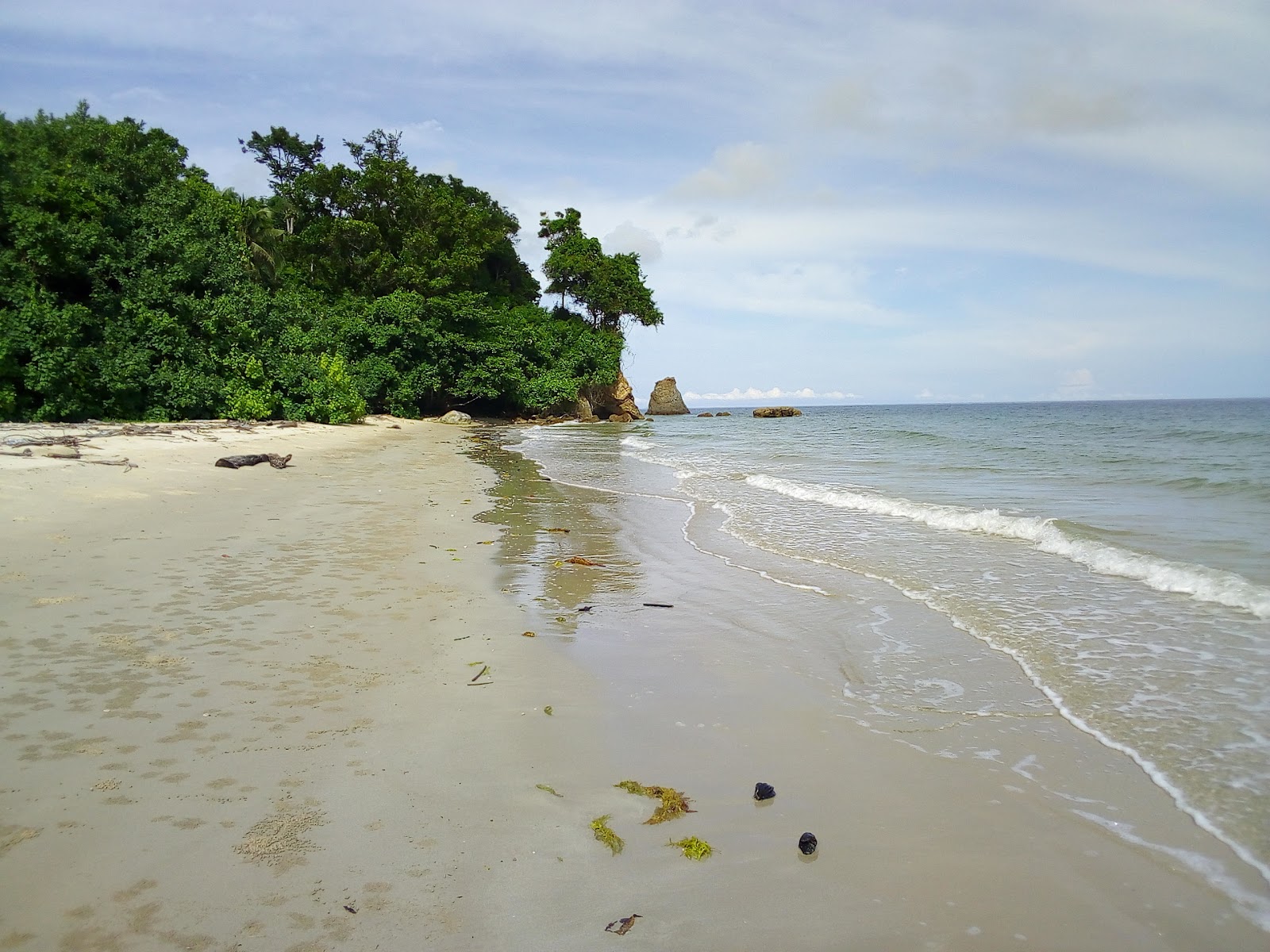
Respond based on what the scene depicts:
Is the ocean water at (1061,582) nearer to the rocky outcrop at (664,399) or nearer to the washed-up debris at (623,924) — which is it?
the washed-up debris at (623,924)

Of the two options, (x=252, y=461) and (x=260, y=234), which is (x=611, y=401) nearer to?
(x=260, y=234)

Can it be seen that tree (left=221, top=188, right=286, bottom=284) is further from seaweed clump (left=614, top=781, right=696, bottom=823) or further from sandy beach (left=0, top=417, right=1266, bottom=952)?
seaweed clump (left=614, top=781, right=696, bottom=823)

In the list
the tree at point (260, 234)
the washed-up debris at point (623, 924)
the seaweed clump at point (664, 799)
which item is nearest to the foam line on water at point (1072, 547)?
the seaweed clump at point (664, 799)

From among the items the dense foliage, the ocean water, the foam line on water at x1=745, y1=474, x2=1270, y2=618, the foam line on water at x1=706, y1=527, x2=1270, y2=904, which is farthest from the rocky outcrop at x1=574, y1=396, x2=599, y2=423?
the foam line on water at x1=706, y1=527, x2=1270, y2=904

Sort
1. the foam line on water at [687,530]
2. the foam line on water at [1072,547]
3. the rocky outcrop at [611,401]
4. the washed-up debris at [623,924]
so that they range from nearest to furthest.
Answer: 1. the washed-up debris at [623,924]
2. the foam line on water at [1072,547]
3. the foam line on water at [687,530]
4. the rocky outcrop at [611,401]

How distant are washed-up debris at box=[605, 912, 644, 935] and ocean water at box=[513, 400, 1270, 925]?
1.95 meters

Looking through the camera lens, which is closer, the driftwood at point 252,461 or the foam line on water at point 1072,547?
the foam line on water at point 1072,547

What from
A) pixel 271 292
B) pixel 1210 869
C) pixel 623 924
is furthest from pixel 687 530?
pixel 271 292

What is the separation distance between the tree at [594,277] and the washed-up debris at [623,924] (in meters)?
44.9

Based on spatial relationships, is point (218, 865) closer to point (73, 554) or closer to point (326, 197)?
point (73, 554)

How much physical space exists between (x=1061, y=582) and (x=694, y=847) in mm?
5605

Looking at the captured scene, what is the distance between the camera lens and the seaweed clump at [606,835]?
2660 millimetres

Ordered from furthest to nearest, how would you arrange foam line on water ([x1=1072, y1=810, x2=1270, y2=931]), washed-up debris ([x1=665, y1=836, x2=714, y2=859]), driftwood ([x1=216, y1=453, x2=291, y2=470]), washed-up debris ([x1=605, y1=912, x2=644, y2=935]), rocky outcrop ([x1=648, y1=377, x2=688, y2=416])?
rocky outcrop ([x1=648, y1=377, x2=688, y2=416]) → driftwood ([x1=216, y1=453, x2=291, y2=470]) → washed-up debris ([x1=665, y1=836, x2=714, y2=859]) → foam line on water ([x1=1072, y1=810, x2=1270, y2=931]) → washed-up debris ([x1=605, y1=912, x2=644, y2=935])

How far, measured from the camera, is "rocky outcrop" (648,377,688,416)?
2749 inches
